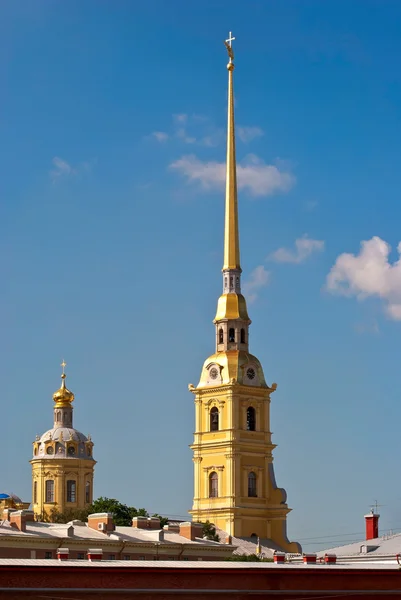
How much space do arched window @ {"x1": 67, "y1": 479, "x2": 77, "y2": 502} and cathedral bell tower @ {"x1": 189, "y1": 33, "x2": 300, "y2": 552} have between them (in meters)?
11.7

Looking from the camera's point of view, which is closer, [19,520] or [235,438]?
[19,520]

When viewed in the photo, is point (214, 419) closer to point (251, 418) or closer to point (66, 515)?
point (251, 418)

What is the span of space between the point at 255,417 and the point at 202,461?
14.6 ft

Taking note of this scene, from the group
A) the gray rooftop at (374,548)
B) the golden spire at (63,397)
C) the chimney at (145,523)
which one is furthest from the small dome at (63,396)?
the gray rooftop at (374,548)

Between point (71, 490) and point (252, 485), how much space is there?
15024 mm

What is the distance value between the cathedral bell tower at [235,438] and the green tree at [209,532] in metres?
2.98

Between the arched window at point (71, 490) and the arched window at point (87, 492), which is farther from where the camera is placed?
the arched window at point (87, 492)

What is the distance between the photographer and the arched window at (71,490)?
97.6 meters

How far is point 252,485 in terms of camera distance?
89.4m

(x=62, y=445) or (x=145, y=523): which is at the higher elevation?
(x=62, y=445)

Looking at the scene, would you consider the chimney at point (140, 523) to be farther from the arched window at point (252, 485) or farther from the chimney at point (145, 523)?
the arched window at point (252, 485)

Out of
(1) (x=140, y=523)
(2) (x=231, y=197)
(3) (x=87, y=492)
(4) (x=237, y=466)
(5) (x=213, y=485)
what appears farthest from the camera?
(3) (x=87, y=492)

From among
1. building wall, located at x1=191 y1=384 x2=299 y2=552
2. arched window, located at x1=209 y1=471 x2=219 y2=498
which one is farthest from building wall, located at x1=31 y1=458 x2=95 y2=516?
arched window, located at x1=209 y1=471 x2=219 y2=498

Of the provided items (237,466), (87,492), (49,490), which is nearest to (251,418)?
(237,466)
